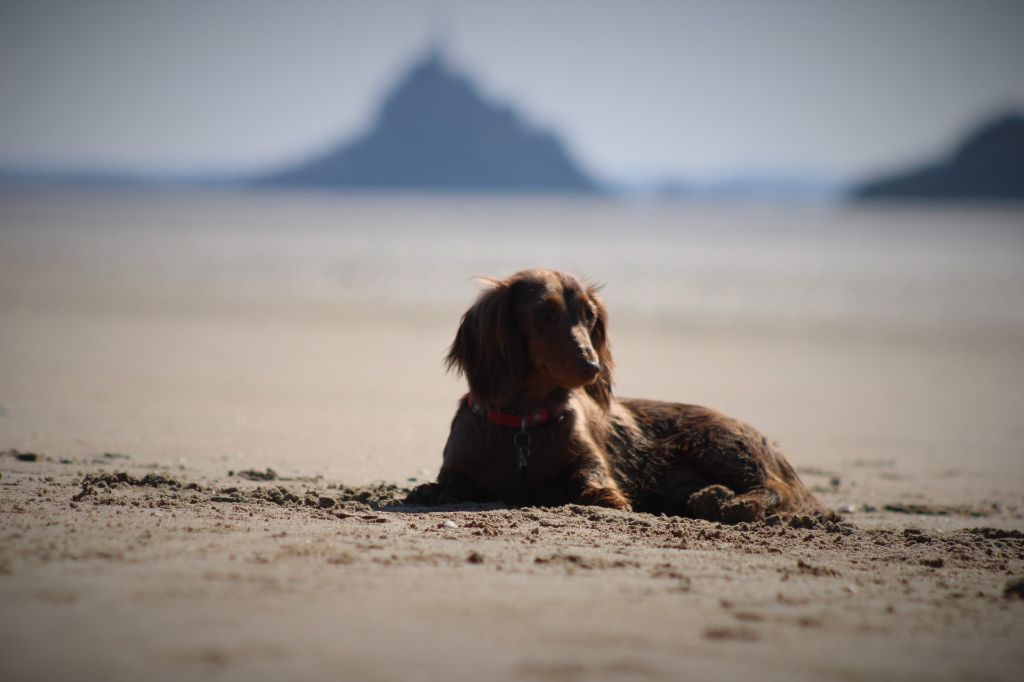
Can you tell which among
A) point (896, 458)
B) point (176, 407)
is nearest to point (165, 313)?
point (176, 407)

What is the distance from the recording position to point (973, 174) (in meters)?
144

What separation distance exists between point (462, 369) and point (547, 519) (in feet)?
3.79

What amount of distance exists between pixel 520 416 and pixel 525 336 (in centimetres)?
45

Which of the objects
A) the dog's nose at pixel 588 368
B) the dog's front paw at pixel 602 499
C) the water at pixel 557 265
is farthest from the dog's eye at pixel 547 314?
the water at pixel 557 265

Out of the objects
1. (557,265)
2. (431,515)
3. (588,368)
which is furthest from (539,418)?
(557,265)

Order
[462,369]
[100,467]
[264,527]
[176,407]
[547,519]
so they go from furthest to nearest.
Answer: [176,407] → [100,467] → [462,369] → [547,519] → [264,527]

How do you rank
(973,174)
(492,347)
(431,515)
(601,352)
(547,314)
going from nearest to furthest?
(431,515), (547,314), (492,347), (601,352), (973,174)

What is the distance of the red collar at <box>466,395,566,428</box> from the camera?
19.7 feet

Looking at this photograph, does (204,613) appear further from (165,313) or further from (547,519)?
(165,313)

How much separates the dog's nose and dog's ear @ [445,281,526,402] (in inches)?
18.4

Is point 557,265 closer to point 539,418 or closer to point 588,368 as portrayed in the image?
point 539,418

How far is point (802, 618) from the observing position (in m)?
3.92

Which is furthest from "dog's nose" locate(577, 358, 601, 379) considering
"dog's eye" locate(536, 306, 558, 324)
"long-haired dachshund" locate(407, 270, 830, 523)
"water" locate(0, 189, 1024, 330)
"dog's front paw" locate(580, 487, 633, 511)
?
"water" locate(0, 189, 1024, 330)

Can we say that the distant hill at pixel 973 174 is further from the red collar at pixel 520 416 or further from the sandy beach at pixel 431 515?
the red collar at pixel 520 416
